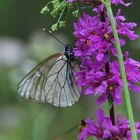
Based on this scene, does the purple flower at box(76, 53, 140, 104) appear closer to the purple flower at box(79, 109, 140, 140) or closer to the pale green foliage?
the purple flower at box(79, 109, 140, 140)

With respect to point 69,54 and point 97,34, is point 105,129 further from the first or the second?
point 69,54

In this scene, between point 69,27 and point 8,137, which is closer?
point 8,137

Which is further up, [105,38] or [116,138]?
[105,38]

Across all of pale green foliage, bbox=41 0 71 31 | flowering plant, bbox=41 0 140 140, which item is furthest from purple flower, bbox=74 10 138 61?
pale green foliage, bbox=41 0 71 31

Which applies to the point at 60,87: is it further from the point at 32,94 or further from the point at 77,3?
the point at 77,3

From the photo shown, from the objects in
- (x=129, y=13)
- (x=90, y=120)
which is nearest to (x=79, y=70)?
(x=90, y=120)

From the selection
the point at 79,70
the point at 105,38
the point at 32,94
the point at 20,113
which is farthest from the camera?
the point at 20,113
